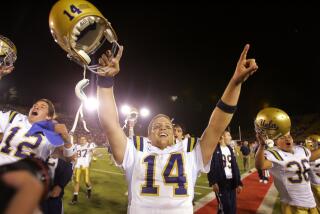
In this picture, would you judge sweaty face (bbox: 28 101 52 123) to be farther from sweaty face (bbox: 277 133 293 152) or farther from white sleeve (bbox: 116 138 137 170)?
sweaty face (bbox: 277 133 293 152)

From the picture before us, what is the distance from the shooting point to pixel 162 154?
2441mm

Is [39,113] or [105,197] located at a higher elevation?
[39,113]

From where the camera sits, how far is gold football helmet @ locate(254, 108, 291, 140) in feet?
11.2

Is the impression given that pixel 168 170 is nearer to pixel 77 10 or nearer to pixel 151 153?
pixel 151 153

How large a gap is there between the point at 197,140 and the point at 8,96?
142ft

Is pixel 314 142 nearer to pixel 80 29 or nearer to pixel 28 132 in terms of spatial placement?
pixel 28 132

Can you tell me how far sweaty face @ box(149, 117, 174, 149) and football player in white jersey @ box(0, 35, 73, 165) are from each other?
50.5 inches

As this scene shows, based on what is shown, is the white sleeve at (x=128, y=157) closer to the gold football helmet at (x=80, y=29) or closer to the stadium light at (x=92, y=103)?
the stadium light at (x=92, y=103)

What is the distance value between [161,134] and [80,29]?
1148mm

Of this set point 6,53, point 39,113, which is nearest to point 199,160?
point 39,113

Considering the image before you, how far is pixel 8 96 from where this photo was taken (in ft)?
130

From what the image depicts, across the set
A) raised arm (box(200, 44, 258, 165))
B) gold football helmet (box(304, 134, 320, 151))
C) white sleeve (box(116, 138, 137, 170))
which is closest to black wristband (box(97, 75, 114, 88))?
white sleeve (box(116, 138, 137, 170))

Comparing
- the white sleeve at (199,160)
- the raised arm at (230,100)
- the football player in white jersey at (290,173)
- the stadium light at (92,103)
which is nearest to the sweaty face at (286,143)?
the football player in white jersey at (290,173)

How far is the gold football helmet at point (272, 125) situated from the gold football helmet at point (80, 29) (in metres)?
2.21
